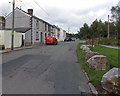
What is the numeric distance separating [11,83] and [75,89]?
2.49 meters

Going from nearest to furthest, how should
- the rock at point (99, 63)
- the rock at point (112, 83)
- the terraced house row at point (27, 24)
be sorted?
the rock at point (112, 83), the rock at point (99, 63), the terraced house row at point (27, 24)

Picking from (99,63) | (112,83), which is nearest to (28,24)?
(99,63)

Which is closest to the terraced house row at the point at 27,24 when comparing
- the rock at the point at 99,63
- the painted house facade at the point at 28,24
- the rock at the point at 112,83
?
the painted house facade at the point at 28,24

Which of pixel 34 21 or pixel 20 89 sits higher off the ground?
pixel 34 21

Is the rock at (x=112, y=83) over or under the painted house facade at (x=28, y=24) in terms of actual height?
under

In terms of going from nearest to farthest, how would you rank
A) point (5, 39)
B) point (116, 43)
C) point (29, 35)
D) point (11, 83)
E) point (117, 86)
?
point (117, 86), point (11, 83), point (5, 39), point (29, 35), point (116, 43)

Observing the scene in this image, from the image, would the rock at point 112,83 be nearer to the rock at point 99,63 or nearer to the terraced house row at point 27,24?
the rock at point 99,63

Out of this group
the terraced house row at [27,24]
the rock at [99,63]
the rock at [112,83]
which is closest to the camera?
the rock at [112,83]

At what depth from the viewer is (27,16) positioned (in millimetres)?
34719

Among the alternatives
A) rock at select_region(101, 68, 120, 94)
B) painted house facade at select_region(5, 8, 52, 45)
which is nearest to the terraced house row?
painted house facade at select_region(5, 8, 52, 45)

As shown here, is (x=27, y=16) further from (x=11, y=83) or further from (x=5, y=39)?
(x=11, y=83)

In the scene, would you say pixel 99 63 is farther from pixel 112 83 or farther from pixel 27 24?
pixel 27 24

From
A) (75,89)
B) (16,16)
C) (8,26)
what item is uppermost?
(16,16)

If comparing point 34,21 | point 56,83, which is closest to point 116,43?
point 34,21
